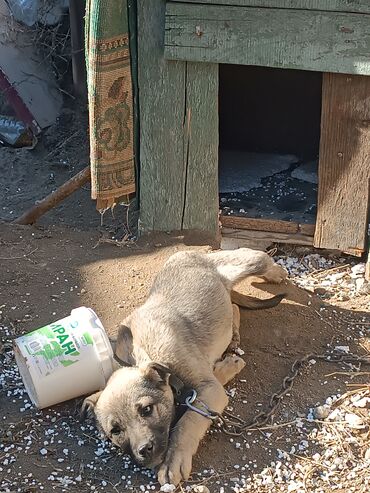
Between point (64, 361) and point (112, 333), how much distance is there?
0.73m

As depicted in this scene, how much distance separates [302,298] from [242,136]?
3010 mm

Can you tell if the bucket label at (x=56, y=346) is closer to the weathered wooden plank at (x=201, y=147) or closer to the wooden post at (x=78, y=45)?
the weathered wooden plank at (x=201, y=147)

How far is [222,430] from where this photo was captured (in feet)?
14.9

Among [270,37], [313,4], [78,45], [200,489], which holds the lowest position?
[200,489]

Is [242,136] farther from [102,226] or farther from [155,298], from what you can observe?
[155,298]

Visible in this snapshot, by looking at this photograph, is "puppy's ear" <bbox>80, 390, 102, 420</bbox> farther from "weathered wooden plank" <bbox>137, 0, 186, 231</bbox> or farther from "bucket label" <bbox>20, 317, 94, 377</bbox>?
"weathered wooden plank" <bbox>137, 0, 186, 231</bbox>

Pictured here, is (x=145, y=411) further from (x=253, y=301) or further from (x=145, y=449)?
(x=253, y=301)

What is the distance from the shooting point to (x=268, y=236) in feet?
21.0

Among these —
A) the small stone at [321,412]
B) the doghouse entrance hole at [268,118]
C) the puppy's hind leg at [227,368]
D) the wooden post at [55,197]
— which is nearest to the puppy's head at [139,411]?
the puppy's hind leg at [227,368]

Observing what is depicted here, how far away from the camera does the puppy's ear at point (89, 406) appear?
14.5 ft

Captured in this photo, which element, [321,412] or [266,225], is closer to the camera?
[321,412]

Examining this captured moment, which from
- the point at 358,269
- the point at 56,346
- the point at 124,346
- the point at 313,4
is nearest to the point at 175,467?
the point at 124,346

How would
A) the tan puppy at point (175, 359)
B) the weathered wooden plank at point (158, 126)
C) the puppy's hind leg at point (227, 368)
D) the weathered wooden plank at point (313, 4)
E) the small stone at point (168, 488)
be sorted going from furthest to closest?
1. the weathered wooden plank at point (158, 126)
2. the weathered wooden plank at point (313, 4)
3. the puppy's hind leg at point (227, 368)
4. the tan puppy at point (175, 359)
5. the small stone at point (168, 488)

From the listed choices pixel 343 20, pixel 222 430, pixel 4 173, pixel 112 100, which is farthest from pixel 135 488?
pixel 4 173
